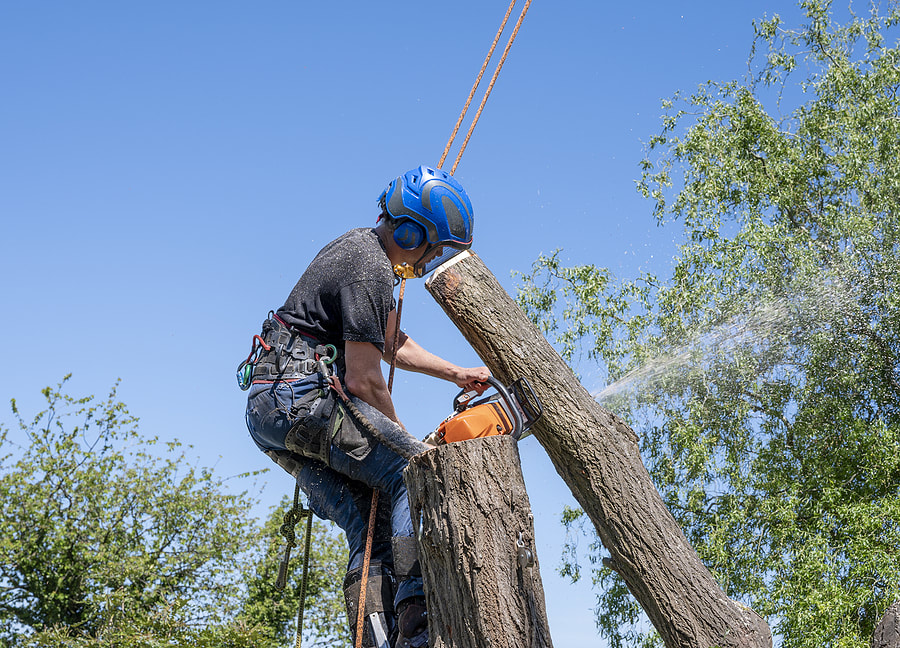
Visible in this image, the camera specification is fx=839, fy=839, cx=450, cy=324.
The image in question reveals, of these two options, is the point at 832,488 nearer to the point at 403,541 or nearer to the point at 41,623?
the point at 403,541

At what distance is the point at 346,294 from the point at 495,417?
705 mm

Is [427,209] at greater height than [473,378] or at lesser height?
greater

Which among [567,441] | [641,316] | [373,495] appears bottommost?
[373,495]

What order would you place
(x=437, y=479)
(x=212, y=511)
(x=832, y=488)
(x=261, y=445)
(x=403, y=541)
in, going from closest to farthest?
(x=437, y=479)
(x=403, y=541)
(x=261, y=445)
(x=832, y=488)
(x=212, y=511)

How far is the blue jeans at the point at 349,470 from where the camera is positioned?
9.59ft

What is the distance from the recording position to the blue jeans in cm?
292

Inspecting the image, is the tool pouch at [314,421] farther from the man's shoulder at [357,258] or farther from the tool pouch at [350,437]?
the man's shoulder at [357,258]

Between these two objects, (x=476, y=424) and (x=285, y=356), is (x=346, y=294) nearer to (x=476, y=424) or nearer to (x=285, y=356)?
(x=285, y=356)

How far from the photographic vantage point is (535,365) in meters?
4.63

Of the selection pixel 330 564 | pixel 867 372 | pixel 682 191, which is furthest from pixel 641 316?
pixel 330 564

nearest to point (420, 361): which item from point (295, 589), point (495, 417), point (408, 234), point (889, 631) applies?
point (408, 234)

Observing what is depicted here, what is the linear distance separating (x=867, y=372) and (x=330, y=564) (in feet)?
38.1

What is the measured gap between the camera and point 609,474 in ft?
15.1

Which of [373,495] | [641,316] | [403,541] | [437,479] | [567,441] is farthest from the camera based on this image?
[641,316]
